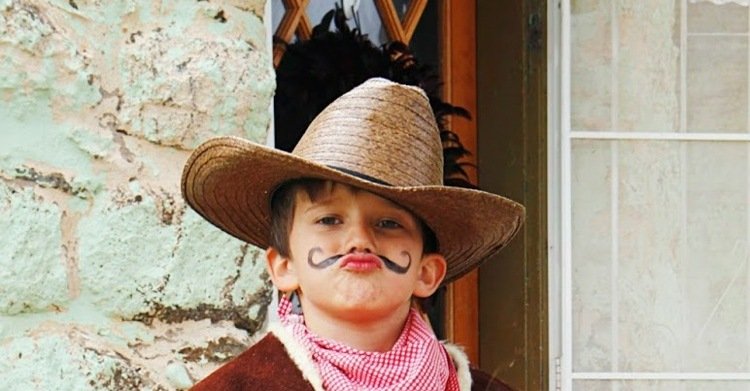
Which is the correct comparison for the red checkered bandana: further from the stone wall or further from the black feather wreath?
the black feather wreath

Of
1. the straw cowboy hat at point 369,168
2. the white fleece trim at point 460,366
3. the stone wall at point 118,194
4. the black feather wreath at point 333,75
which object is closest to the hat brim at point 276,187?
the straw cowboy hat at point 369,168

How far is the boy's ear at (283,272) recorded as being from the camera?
2156 millimetres

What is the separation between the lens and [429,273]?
2.23 meters

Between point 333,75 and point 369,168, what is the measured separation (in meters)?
1.32

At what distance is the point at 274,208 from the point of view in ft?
7.30

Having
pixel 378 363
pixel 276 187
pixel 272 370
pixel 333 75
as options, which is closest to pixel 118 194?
pixel 276 187

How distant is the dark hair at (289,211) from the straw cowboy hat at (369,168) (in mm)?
12

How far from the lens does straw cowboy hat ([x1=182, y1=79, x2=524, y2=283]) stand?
2076 mm

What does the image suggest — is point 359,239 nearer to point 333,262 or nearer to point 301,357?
point 333,262

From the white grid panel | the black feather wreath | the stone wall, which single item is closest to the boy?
the stone wall

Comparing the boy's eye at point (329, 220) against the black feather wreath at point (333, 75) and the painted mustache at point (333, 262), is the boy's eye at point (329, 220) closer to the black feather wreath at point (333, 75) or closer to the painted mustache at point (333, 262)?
the painted mustache at point (333, 262)

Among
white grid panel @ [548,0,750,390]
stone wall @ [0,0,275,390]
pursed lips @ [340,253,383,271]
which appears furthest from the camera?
white grid panel @ [548,0,750,390]

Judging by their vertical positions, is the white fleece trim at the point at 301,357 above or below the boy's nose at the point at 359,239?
below

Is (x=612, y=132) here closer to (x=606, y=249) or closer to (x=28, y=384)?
(x=606, y=249)
